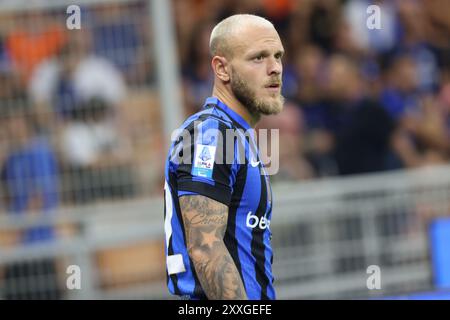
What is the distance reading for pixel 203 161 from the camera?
4.37 m

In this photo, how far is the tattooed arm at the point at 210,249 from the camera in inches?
167

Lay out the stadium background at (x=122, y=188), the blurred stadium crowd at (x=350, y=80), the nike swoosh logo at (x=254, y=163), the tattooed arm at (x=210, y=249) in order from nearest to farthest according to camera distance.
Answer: the tattooed arm at (x=210, y=249), the nike swoosh logo at (x=254, y=163), the stadium background at (x=122, y=188), the blurred stadium crowd at (x=350, y=80)

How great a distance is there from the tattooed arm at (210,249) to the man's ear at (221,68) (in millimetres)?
739

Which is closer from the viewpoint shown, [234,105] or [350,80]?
[234,105]

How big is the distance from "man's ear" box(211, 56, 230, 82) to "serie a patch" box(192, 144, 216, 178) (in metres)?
0.52

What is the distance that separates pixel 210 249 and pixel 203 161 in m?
0.40

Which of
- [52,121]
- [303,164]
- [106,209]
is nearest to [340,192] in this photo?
[303,164]

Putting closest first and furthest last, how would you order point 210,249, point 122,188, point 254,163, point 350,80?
point 210,249 < point 254,163 < point 122,188 < point 350,80

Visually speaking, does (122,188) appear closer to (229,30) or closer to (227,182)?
(229,30)

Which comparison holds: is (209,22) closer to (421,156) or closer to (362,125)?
(362,125)

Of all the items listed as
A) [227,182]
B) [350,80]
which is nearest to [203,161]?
[227,182]

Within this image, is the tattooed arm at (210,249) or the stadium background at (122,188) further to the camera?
the stadium background at (122,188)

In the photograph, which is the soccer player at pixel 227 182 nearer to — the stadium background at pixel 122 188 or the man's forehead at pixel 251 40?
the man's forehead at pixel 251 40

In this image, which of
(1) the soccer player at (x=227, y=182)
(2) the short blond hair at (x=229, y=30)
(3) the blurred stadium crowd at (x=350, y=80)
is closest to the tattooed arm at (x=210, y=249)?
(1) the soccer player at (x=227, y=182)
